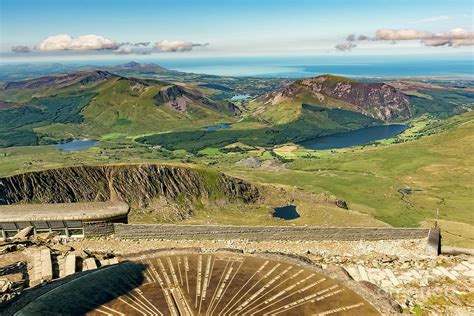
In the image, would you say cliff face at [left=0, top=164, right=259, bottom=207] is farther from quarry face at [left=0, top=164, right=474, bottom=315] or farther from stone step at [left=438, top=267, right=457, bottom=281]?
stone step at [left=438, top=267, right=457, bottom=281]

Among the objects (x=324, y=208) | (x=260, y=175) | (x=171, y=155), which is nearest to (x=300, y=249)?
(x=324, y=208)

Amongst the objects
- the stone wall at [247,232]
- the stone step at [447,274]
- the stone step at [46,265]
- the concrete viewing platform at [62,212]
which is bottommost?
the stone wall at [247,232]

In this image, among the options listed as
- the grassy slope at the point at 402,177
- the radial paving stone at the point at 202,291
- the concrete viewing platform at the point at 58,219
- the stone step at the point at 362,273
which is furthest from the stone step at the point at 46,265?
the grassy slope at the point at 402,177

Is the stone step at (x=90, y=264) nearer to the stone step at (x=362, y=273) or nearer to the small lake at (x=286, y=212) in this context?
the stone step at (x=362, y=273)

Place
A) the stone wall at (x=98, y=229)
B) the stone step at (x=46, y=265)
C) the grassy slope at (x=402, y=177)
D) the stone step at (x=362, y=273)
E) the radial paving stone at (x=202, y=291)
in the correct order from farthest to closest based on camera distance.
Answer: the grassy slope at (x=402, y=177) → the stone wall at (x=98, y=229) → the stone step at (x=362, y=273) → the stone step at (x=46, y=265) → the radial paving stone at (x=202, y=291)

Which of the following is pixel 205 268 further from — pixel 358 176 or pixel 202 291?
pixel 358 176

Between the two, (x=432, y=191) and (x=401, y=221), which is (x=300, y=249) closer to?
(x=401, y=221)

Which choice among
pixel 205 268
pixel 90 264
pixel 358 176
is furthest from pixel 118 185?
pixel 358 176
